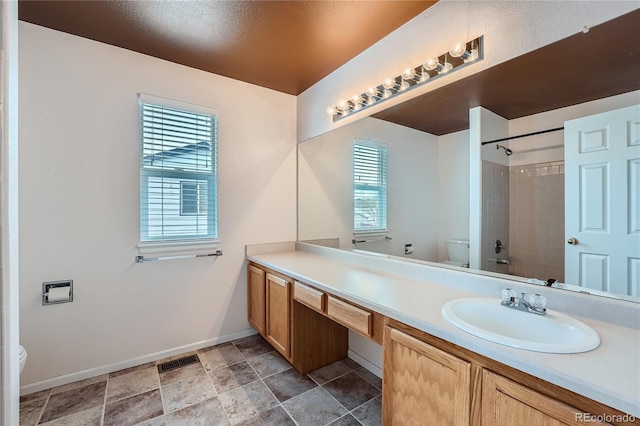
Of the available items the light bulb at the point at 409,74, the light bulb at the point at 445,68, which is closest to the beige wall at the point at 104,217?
the light bulb at the point at 409,74

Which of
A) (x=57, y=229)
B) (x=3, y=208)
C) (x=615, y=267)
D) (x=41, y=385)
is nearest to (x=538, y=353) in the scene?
(x=615, y=267)

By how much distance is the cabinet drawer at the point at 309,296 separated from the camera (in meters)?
1.70

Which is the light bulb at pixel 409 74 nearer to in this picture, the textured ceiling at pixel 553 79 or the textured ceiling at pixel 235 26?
the textured ceiling at pixel 553 79

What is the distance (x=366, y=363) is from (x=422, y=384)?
1172mm

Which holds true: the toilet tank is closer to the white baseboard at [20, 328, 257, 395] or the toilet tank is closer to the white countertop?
the white countertop

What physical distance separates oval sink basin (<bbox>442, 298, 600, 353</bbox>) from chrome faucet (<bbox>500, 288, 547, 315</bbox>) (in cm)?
2

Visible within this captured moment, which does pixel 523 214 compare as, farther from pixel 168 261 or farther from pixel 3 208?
pixel 168 261


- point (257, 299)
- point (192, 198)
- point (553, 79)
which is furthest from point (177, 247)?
point (553, 79)

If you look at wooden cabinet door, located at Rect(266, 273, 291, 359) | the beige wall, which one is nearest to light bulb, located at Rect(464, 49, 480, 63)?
wooden cabinet door, located at Rect(266, 273, 291, 359)

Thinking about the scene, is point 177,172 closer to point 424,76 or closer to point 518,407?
point 424,76

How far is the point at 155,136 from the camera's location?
2252 mm

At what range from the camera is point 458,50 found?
1.51m

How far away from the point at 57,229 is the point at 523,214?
2.87 meters

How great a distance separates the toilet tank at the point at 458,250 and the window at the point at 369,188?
61cm
